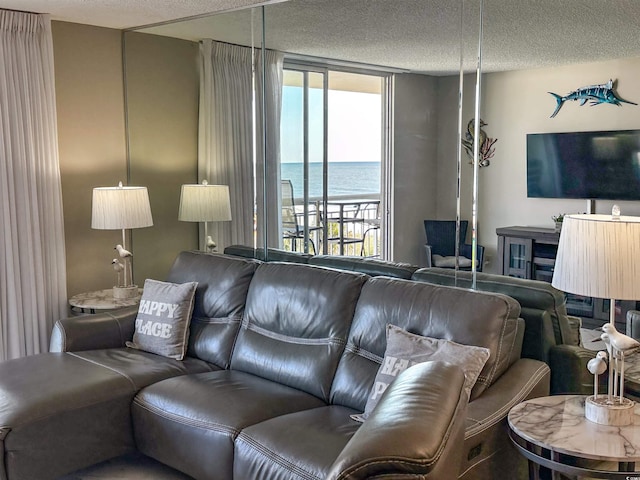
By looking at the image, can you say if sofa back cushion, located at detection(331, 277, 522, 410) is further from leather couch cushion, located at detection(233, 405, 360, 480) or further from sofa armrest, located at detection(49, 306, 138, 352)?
sofa armrest, located at detection(49, 306, 138, 352)

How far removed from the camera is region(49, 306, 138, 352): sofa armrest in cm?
347

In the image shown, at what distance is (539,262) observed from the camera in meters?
2.77

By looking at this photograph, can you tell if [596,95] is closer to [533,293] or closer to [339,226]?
[533,293]

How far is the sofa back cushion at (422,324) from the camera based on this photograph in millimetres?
2520

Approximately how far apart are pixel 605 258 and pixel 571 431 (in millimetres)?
577

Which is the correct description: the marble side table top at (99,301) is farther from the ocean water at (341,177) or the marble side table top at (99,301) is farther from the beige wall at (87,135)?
the ocean water at (341,177)

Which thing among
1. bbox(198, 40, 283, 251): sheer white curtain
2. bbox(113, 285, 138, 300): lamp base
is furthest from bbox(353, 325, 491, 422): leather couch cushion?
bbox(113, 285, 138, 300): lamp base

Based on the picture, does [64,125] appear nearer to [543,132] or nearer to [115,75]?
[115,75]

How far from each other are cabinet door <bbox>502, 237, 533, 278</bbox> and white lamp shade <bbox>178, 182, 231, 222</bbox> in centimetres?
197

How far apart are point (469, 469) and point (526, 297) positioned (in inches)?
34.7

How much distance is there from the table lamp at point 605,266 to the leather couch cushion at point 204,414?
3.94 feet

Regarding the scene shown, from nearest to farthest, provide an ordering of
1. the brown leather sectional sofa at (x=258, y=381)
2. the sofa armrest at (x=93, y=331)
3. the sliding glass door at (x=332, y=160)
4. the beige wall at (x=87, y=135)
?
the brown leather sectional sofa at (x=258, y=381) < the sliding glass door at (x=332, y=160) < the sofa armrest at (x=93, y=331) < the beige wall at (x=87, y=135)

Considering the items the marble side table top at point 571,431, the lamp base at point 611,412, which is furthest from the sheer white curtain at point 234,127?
the lamp base at point 611,412

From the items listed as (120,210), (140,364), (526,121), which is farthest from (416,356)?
(120,210)
